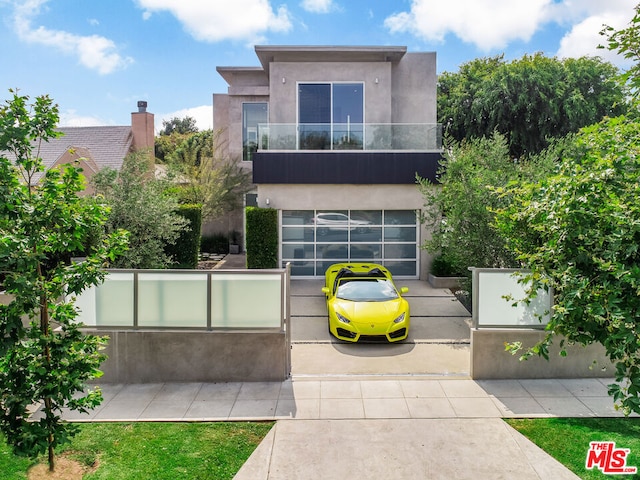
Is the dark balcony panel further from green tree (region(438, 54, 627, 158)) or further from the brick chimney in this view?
the brick chimney

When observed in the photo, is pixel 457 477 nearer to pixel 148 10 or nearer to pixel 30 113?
pixel 30 113

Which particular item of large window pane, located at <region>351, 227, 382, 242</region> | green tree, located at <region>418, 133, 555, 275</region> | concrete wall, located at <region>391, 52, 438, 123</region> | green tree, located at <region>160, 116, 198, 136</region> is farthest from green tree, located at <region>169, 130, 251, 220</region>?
green tree, located at <region>160, 116, 198, 136</region>

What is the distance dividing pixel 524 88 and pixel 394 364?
2247cm

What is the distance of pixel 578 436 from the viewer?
21.3 ft

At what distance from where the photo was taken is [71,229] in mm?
5398

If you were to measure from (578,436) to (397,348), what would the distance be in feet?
13.4

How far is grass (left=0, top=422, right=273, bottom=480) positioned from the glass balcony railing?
37.6ft

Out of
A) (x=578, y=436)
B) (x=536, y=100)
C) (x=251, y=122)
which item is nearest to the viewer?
(x=578, y=436)

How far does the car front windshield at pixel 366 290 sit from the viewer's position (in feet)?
35.9

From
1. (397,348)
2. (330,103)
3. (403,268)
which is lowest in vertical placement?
(397,348)

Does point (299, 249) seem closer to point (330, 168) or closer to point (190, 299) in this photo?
point (330, 168)

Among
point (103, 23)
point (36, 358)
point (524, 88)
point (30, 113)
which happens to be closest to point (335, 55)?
point (103, 23)

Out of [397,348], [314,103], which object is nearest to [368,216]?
[314,103]

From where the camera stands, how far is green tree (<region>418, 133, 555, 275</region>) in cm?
1130
